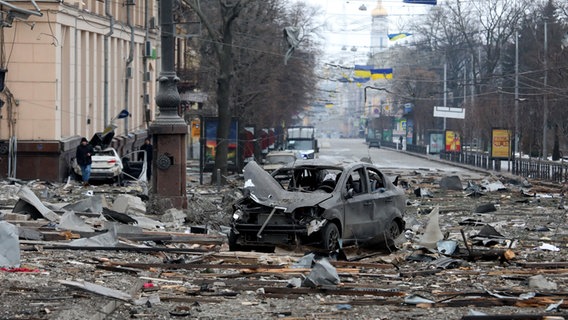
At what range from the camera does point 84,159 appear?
38000mm

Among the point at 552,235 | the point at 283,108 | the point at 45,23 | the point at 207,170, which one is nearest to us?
the point at 552,235

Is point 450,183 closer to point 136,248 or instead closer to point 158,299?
point 136,248

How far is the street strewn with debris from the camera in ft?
37.0

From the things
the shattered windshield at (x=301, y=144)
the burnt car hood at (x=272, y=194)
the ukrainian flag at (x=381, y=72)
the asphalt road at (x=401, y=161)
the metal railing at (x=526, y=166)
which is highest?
the ukrainian flag at (x=381, y=72)

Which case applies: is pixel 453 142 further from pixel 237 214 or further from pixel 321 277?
pixel 321 277

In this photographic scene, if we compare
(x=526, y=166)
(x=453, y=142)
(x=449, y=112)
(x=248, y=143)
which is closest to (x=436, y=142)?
(x=453, y=142)

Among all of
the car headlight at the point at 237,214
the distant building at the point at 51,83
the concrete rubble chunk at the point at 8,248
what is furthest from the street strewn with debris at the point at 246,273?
the distant building at the point at 51,83

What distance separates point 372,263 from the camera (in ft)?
51.6

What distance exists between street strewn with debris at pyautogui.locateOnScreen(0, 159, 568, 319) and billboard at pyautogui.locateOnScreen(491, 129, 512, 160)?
134 feet

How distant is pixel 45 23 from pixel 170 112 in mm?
15788

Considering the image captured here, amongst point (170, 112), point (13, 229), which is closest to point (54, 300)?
point (13, 229)

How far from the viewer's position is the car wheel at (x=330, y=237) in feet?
54.1

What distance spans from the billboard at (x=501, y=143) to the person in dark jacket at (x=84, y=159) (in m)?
30.6

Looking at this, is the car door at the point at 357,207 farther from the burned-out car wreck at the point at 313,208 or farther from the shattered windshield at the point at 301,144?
the shattered windshield at the point at 301,144
